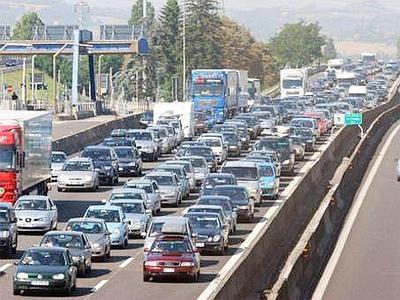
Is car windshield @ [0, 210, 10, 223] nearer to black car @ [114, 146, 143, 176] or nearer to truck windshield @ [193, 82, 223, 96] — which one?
black car @ [114, 146, 143, 176]

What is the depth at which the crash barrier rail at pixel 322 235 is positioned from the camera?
3175 cm

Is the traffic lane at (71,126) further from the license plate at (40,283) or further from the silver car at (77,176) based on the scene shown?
the license plate at (40,283)

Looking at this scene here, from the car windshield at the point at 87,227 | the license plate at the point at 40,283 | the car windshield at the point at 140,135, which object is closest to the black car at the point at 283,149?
the car windshield at the point at 140,135

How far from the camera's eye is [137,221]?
4384 cm

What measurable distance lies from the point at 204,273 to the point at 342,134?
153 ft

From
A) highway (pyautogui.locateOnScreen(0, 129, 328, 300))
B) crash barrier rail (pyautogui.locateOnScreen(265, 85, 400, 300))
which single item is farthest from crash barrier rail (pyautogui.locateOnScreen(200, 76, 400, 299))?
crash barrier rail (pyautogui.locateOnScreen(265, 85, 400, 300))

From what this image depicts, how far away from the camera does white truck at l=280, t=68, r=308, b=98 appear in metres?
151

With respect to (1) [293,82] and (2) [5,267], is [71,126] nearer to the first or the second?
(2) [5,267]

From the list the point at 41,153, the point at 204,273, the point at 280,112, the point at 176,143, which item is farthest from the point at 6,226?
the point at 280,112

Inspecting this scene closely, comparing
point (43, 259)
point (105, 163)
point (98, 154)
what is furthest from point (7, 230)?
point (98, 154)

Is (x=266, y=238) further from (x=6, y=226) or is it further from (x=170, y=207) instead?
(x=170, y=207)

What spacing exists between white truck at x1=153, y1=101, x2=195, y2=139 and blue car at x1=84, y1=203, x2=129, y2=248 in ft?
146

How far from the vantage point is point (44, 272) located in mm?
31281

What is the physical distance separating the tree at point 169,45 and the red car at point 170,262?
14883 centimetres
